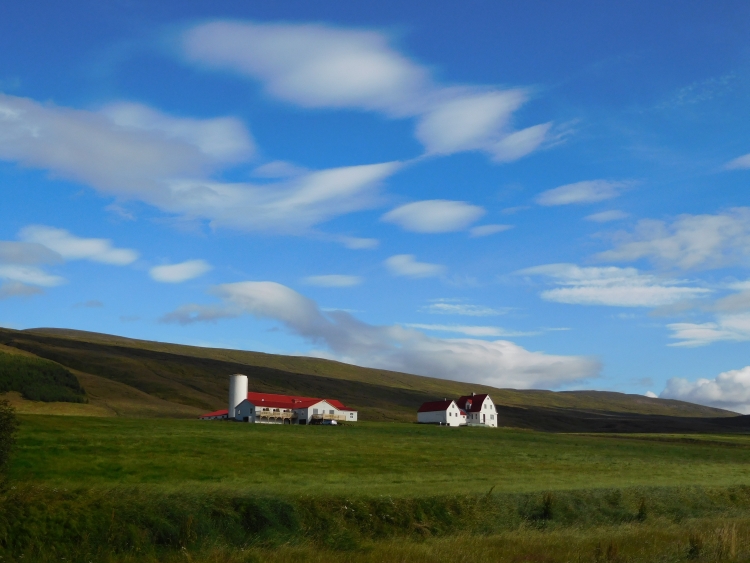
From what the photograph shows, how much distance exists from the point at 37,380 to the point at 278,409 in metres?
40.0

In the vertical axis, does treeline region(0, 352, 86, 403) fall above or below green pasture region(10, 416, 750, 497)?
above

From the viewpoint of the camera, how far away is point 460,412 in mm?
122375

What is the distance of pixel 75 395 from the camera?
112250 mm

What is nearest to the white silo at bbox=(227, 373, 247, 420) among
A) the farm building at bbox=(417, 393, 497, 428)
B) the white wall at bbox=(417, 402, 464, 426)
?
the farm building at bbox=(417, 393, 497, 428)

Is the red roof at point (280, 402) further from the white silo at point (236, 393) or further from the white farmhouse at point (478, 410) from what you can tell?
the white farmhouse at point (478, 410)

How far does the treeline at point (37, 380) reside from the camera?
352 ft

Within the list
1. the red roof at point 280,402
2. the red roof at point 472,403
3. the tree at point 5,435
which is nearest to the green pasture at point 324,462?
the tree at point 5,435

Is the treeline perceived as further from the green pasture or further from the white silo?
the green pasture

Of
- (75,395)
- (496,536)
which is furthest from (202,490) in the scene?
(75,395)

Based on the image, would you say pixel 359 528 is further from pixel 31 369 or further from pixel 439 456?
pixel 31 369

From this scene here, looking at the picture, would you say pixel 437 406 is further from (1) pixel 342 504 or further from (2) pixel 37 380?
(1) pixel 342 504

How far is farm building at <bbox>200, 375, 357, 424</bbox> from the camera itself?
10144cm

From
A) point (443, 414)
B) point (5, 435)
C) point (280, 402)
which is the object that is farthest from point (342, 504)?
point (443, 414)

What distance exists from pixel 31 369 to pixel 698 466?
10187 centimetres
